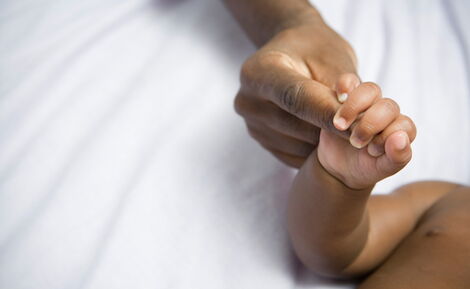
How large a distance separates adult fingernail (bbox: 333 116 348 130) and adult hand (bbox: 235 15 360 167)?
0.04 metres

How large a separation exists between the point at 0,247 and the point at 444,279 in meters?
0.57

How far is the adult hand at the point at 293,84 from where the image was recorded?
0.54 metres

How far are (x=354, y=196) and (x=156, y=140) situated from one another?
0.37 m

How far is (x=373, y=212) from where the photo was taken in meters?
0.74

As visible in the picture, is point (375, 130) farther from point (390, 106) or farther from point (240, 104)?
point (240, 104)

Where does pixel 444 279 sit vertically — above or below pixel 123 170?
below

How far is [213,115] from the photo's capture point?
2.91 feet

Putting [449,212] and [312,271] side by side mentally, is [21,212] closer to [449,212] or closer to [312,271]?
[312,271]

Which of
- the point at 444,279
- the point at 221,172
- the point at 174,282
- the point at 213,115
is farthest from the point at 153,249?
the point at 444,279

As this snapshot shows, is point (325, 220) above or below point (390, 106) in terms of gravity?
below

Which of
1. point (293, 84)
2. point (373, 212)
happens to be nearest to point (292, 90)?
point (293, 84)

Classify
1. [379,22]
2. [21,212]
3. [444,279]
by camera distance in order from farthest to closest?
[379,22], [21,212], [444,279]

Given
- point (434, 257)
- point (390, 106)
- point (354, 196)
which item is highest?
point (390, 106)

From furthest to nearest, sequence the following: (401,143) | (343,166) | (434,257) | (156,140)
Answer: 1. (156,140)
2. (434,257)
3. (343,166)
4. (401,143)
